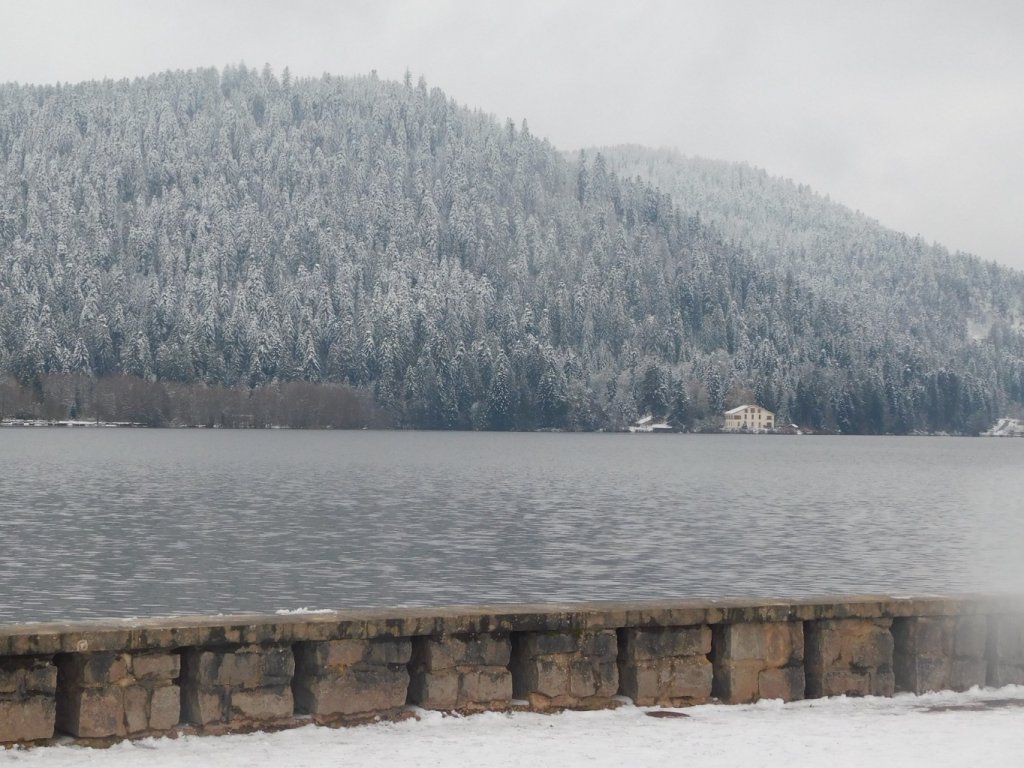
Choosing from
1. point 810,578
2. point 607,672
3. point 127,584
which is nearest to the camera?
point 607,672

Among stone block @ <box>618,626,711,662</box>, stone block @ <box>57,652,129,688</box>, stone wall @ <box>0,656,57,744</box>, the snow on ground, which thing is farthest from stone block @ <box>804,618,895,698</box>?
stone wall @ <box>0,656,57,744</box>

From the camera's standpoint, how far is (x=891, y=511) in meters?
98.7

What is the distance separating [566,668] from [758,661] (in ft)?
7.10

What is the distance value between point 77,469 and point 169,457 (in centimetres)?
3476

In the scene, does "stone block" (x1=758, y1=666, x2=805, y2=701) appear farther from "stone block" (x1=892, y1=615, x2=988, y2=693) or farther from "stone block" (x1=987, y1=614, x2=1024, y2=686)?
"stone block" (x1=987, y1=614, x2=1024, y2=686)

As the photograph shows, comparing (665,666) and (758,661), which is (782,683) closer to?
(758,661)

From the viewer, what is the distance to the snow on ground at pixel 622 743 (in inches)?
464

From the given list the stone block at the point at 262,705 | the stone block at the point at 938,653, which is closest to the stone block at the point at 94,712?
the stone block at the point at 262,705

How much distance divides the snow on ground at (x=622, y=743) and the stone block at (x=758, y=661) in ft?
1.42

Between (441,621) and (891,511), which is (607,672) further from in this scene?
(891,511)

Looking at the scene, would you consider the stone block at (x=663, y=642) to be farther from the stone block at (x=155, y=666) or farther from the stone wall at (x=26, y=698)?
the stone wall at (x=26, y=698)

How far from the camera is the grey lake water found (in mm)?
47906

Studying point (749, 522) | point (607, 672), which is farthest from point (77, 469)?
point (607, 672)

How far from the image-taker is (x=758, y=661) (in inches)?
584
